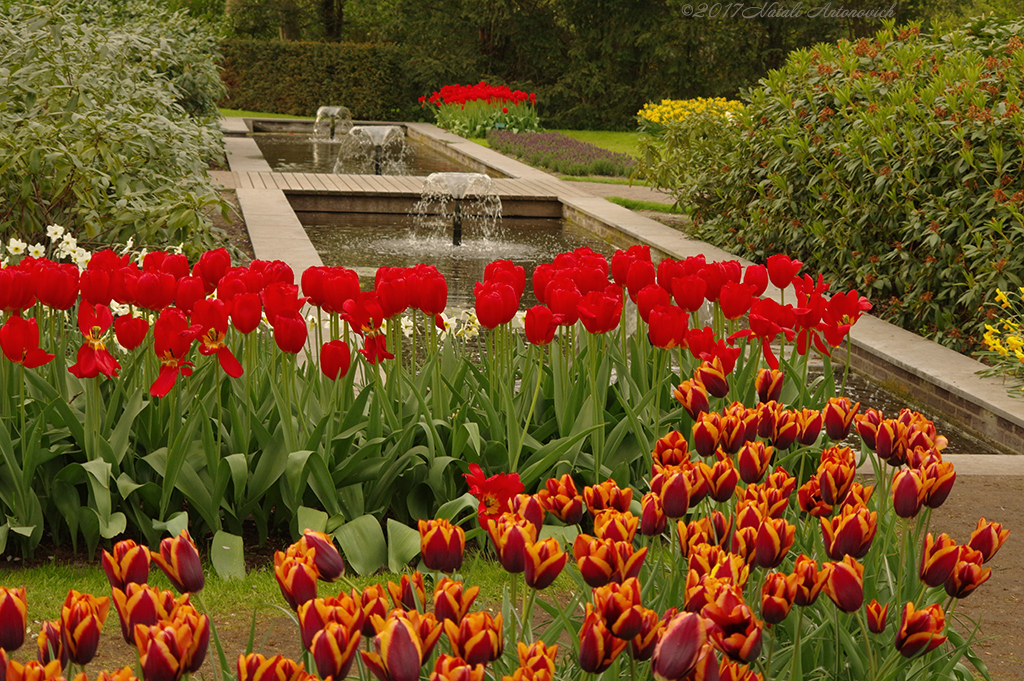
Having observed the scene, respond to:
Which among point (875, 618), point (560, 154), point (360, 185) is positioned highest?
point (875, 618)

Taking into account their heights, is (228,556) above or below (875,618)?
below

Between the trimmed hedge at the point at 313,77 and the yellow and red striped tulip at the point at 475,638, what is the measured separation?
1174 inches

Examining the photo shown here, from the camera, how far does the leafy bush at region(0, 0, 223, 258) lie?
227 inches

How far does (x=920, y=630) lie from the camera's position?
143 cm

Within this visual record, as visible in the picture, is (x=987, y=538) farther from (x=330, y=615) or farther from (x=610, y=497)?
(x=330, y=615)

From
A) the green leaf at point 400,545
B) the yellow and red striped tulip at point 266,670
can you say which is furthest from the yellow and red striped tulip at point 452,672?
the green leaf at point 400,545

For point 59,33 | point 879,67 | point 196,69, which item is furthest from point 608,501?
point 196,69

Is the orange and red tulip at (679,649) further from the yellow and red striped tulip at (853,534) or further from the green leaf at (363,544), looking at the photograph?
the green leaf at (363,544)

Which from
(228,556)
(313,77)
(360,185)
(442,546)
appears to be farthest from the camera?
(313,77)

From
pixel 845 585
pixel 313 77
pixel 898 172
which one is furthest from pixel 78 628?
pixel 313 77

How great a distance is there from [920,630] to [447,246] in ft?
30.3

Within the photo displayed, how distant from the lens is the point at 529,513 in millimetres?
1537

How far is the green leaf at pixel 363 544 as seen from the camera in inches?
115

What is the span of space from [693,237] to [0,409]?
25.3 feet
